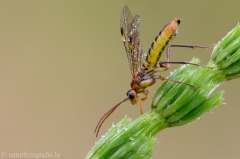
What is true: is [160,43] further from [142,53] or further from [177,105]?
[177,105]

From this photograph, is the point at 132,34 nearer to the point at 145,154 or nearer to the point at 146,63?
the point at 146,63

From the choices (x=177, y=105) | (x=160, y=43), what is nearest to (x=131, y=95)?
(x=160, y=43)

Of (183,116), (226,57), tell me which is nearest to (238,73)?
(226,57)

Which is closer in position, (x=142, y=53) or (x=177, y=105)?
(x=177, y=105)

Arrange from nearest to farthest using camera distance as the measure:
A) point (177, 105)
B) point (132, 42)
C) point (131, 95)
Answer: point (177, 105) → point (131, 95) → point (132, 42)

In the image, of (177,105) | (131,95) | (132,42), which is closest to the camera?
(177,105)

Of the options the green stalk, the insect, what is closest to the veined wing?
the insect

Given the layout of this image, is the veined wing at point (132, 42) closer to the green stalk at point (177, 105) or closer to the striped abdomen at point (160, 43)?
the striped abdomen at point (160, 43)
